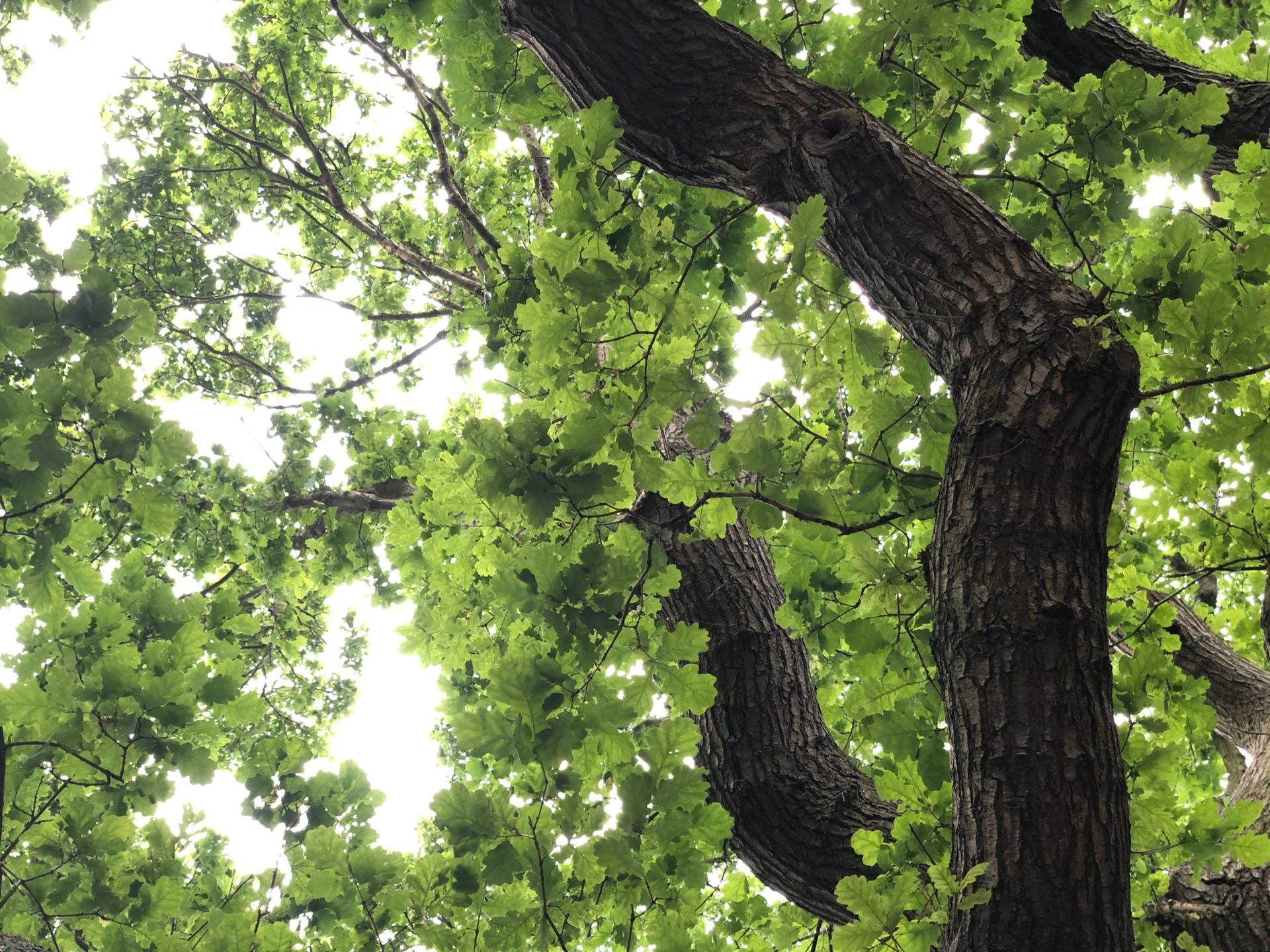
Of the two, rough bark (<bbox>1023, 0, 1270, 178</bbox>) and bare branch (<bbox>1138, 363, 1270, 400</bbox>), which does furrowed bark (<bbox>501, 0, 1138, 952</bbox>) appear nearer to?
bare branch (<bbox>1138, 363, 1270, 400</bbox>)

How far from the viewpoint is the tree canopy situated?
169cm

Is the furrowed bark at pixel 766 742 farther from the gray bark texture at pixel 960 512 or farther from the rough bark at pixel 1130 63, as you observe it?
the rough bark at pixel 1130 63

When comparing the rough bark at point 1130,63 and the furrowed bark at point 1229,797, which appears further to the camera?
the rough bark at point 1130,63

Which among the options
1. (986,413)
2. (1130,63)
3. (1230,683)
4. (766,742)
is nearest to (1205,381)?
(986,413)

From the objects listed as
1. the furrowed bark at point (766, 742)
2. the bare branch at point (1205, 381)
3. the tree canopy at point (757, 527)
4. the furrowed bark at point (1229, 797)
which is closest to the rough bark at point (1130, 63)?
the tree canopy at point (757, 527)

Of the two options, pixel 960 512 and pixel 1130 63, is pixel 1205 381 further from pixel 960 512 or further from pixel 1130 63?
pixel 1130 63

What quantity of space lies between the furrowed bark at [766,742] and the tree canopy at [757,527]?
0.02 meters

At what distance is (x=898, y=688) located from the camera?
2109 millimetres

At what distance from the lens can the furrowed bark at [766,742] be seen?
2.56 meters

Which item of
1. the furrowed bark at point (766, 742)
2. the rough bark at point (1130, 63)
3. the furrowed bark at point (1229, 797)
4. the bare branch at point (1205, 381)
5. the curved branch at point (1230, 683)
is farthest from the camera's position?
the curved branch at point (1230, 683)

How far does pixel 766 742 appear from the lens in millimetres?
2732

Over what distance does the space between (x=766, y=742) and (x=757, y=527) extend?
1.07 meters

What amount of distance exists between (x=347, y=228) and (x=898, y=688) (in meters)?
6.35

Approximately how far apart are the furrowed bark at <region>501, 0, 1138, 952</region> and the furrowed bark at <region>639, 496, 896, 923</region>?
1.06m
